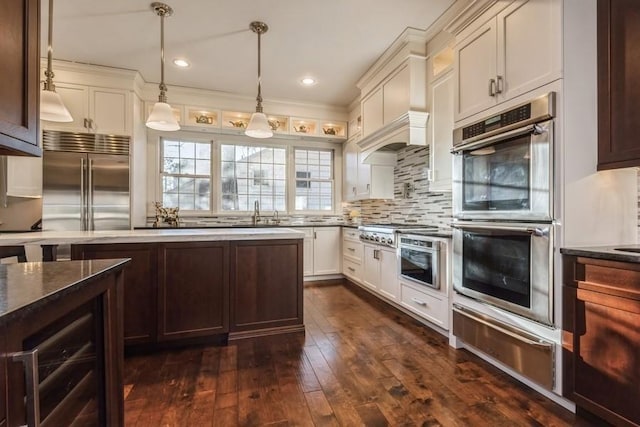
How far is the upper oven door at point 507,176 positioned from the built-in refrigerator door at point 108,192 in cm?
367

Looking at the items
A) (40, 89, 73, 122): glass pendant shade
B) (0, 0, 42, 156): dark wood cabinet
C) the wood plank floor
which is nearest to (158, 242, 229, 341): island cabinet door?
the wood plank floor

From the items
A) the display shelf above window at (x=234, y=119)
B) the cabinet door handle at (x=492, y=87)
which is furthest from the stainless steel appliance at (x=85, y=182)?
the cabinet door handle at (x=492, y=87)

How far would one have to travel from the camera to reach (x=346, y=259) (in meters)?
4.74

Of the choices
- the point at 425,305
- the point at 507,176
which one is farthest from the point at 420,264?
the point at 507,176

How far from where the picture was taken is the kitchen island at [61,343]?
27.8 inches

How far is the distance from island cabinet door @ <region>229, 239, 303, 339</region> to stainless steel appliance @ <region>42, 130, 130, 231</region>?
6.77 feet

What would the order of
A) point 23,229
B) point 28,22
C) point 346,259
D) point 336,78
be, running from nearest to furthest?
point 28,22 < point 23,229 < point 336,78 < point 346,259

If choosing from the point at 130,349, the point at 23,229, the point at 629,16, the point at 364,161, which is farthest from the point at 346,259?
the point at 23,229

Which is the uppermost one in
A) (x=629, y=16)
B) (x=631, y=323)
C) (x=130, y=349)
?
(x=629, y=16)

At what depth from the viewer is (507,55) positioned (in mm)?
1999

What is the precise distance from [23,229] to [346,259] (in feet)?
13.4

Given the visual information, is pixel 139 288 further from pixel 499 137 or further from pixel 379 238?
pixel 499 137

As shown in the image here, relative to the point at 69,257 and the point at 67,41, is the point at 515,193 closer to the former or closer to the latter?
the point at 69,257

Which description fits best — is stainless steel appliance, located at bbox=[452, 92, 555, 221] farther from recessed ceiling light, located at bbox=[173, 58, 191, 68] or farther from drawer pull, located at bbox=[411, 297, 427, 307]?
recessed ceiling light, located at bbox=[173, 58, 191, 68]
